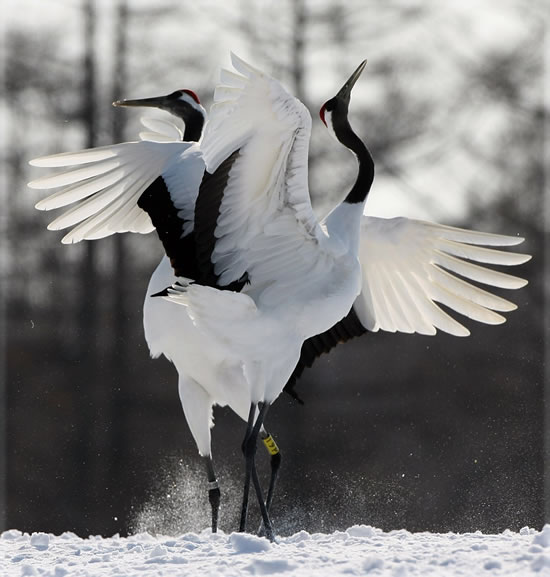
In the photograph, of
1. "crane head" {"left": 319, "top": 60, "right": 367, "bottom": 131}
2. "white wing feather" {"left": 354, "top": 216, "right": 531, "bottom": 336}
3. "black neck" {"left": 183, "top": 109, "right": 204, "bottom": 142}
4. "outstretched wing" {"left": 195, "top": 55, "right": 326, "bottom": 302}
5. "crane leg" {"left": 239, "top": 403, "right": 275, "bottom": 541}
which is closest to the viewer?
"outstretched wing" {"left": 195, "top": 55, "right": 326, "bottom": 302}

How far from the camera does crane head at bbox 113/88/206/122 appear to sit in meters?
6.05

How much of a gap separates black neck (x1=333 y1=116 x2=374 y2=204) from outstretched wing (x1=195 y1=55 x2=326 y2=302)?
37cm

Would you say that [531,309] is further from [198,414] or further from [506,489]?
[198,414]

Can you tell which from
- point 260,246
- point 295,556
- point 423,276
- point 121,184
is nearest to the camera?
point 295,556

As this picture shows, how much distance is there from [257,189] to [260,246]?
1.08ft

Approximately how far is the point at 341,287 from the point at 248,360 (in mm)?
496

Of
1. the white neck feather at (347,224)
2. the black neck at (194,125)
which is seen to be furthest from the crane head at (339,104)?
the black neck at (194,125)

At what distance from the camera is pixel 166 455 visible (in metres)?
11.7

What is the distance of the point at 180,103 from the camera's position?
608cm

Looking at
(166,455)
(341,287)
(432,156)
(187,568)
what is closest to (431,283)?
(341,287)

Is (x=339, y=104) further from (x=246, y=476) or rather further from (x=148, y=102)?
(x=246, y=476)

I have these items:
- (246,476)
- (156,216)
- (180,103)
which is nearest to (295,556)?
(246,476)

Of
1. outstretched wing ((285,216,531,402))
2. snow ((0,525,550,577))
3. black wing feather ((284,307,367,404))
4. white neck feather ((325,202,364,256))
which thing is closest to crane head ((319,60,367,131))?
white neck feather ((325,202,364,256))

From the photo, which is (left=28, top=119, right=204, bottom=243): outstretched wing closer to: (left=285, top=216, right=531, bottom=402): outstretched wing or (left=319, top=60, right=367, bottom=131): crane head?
(left=319, top=60, right=367, bottom=131): crane head
